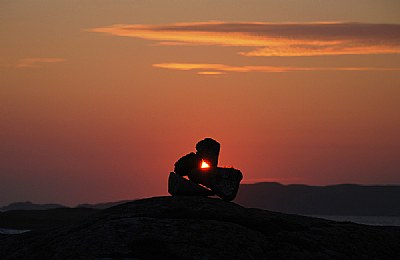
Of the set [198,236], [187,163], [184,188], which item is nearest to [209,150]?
[187,163]

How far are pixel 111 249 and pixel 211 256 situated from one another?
341 centimetres

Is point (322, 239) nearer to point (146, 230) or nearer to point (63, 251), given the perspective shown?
point (146, 230)

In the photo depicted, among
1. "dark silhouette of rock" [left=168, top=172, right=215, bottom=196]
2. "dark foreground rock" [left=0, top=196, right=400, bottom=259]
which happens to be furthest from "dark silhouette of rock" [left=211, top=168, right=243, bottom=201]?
"dark foreground rock" [left=0, top=196, right=400, bottom=259]

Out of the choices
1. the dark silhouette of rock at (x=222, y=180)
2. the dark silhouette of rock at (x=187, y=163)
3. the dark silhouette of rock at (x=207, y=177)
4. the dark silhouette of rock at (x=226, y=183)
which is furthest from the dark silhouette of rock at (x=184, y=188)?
the dark silhouette of rock at (x=187, y=163)

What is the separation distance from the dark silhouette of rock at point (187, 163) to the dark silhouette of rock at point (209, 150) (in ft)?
1.13

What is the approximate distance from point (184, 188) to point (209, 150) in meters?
2.03

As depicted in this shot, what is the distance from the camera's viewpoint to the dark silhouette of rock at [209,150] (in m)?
34.9

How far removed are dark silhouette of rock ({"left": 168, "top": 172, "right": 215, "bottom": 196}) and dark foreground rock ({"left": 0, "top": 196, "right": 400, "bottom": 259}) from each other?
1.26m

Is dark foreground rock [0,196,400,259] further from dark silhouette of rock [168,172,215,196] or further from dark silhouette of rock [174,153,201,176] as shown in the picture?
dark silhouette of rock [174,153,201,176]

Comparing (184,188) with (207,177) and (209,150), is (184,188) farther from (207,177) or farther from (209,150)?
(209,150)

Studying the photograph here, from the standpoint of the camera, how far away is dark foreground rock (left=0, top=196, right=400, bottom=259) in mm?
27312

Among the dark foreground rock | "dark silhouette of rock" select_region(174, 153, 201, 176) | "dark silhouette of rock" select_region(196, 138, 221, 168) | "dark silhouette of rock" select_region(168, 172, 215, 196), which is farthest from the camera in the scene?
"dark silhouette of rock" select_region(174, 153, 201, 176)

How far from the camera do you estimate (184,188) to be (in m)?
34.5

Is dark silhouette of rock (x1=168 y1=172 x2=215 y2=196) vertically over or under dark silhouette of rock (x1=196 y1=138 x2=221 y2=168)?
under
